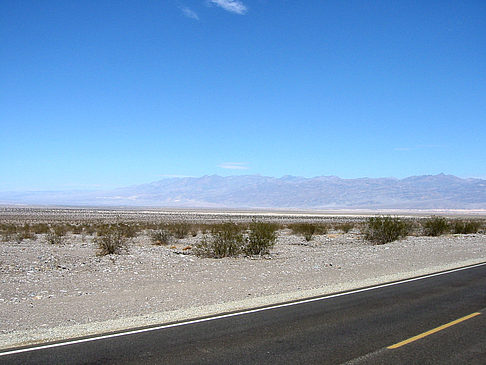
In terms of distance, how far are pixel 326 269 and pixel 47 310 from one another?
1038 centimetres

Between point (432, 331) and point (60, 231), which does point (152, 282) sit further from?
point (60, 231)

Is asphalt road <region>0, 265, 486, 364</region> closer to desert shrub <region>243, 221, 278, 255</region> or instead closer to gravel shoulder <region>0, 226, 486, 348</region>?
gravel shoulder <region>0, 226, 486, 348</region>

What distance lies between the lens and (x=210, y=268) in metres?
17.5

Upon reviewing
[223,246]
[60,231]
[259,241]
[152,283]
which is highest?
[259,241]

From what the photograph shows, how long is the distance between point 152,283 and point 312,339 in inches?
313

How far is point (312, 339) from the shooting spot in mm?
7383

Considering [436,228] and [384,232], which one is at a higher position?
[384,232]

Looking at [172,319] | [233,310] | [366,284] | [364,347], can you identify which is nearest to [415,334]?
[364,347]

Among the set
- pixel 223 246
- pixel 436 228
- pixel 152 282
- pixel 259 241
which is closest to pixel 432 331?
pixel 152 282

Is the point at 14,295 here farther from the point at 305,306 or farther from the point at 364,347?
the point at 364,347

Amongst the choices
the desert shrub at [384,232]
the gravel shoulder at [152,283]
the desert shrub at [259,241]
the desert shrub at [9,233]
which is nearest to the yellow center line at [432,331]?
the gravel shoulder at [152,283]

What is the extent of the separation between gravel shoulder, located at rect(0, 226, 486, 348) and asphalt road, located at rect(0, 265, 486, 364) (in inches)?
42.0

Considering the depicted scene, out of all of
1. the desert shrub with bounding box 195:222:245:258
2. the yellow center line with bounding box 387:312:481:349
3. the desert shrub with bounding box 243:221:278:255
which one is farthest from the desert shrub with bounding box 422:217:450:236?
the yellow center line with bounding box 387:312:481:349

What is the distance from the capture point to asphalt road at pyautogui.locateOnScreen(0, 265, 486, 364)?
253 inches
